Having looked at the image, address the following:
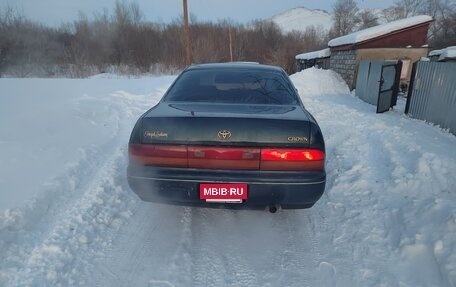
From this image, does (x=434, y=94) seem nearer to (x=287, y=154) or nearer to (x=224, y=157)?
(x=287, y=154)

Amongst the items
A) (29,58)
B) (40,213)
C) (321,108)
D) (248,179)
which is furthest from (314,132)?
(29,58)

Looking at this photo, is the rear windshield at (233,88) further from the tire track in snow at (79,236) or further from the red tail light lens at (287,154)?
the tire track in snow at (79,236)

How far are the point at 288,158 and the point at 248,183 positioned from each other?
0.37 m

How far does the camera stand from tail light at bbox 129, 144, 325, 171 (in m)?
2.36

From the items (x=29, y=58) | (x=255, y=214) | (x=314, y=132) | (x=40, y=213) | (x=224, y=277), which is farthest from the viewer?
(x=29, y=58)

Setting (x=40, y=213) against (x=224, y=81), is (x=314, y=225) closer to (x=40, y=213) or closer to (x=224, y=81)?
(x=224, y=81)

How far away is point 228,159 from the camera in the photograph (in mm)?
2381

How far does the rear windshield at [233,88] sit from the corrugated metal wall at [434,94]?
487 cm

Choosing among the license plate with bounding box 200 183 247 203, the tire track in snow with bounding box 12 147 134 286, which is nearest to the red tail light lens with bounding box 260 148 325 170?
the license plate with bounding box 200 183 247 203

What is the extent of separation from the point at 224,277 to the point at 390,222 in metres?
1.71

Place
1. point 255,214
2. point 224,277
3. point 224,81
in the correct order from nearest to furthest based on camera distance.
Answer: point 224,277 → point 255,214 → point 224,81

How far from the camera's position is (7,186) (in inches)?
126

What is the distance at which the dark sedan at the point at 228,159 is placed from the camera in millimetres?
2357

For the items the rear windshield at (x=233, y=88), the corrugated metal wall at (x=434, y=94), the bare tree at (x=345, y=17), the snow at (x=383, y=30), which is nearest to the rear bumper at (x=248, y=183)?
the rear windshield at (x=233, y=88)
